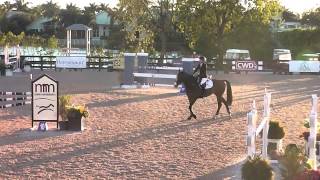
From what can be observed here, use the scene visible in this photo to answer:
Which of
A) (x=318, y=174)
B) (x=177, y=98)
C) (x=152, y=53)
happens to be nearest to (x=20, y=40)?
(x=152, y=53)

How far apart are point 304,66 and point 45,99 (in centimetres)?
2857

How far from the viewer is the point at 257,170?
719 centimetres

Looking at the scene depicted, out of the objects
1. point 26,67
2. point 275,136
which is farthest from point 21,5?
point 275,136

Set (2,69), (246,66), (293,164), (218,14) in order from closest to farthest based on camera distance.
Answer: (293,164) → (2,69) → (246,66) → (218,14)

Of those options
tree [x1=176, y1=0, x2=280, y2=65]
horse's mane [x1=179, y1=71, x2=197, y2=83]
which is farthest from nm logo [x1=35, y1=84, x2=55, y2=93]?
tree [x1=176, y1=0, x2=280, y2=65]

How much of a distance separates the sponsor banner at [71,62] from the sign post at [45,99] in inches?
1090

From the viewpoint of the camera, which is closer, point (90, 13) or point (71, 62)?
point (71, 62)

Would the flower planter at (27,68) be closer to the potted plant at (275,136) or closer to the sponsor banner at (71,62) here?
the sponsor banner at (71,62)

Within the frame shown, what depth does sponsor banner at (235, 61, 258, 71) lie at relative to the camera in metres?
40.1

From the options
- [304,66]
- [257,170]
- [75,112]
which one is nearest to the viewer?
[257,170]

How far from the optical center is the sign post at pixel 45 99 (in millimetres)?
13352

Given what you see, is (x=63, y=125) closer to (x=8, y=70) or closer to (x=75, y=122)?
(x=75, y=122)

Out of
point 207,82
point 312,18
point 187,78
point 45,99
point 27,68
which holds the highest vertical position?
point 312,18

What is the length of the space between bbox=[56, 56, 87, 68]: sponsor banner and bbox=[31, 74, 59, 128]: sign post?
2769cm
